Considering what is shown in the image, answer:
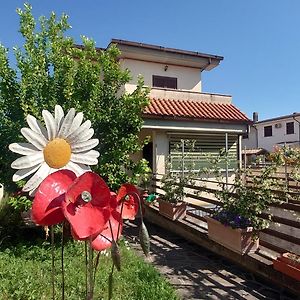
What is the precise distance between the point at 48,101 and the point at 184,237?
15.7ft

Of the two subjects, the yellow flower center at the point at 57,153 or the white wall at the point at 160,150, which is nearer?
the yellow flower center at the point at 57,153

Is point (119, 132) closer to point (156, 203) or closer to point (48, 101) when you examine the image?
point (48, 101)

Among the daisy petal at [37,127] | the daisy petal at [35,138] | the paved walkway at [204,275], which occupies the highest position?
the daisy petal at [37,127]

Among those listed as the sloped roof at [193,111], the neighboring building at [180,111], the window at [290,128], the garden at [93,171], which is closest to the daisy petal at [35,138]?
the garden at [93,171]

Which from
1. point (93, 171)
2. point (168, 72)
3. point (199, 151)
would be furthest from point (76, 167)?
point (168, 72)

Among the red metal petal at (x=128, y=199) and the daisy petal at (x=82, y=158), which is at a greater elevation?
the daisy petal at (x=82, y=158)

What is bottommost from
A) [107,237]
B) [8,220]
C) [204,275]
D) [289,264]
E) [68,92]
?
[204,275]

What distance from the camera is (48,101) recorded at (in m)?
5.93

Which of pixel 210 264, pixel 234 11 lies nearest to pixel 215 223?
pixel 210 264

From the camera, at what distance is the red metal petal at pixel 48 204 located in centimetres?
119

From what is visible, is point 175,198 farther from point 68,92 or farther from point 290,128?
point 290,128

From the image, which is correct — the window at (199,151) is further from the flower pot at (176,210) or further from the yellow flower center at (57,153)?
the yellow flower center at (57,153)

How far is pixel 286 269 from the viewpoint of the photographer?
450 centimetres

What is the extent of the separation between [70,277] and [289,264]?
131 inches
